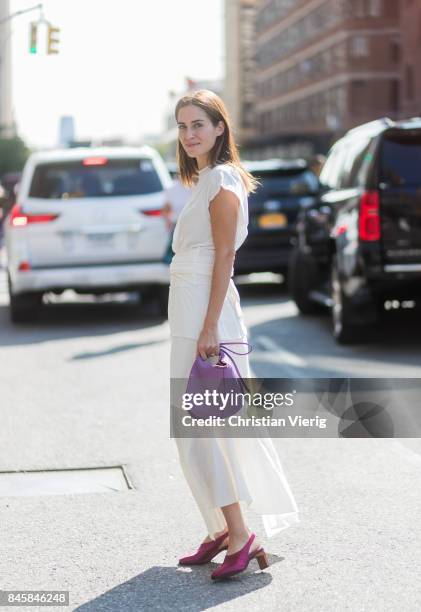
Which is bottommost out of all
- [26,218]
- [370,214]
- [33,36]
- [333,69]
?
[26,218]

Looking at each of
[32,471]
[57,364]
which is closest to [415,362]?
[57,364]

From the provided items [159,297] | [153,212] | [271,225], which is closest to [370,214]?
[153,212]

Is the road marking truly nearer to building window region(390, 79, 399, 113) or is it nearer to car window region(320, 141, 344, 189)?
car window region(320, 141, 344, 189)

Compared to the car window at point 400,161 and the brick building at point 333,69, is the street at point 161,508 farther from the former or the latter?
the brick building at point 333,69

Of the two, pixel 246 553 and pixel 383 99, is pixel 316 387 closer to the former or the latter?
pixel 246 553

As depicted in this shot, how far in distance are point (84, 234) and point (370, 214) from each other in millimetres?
4287

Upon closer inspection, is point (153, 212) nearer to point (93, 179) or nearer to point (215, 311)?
point (93, 179)

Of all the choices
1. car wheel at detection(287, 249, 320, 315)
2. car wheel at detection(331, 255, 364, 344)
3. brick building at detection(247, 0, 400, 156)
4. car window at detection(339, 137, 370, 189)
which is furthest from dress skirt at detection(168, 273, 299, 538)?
brick building at detection(247, 0, 400, 156)

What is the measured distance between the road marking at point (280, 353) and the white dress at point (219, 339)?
5.52 metres

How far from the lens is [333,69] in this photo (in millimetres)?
85812

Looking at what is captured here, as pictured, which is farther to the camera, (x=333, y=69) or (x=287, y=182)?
(x=333, y=69)

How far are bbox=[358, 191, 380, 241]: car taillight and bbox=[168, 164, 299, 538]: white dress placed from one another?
6.13m

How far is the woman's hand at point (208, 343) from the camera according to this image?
467 cm

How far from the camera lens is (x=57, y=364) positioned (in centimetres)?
1098
